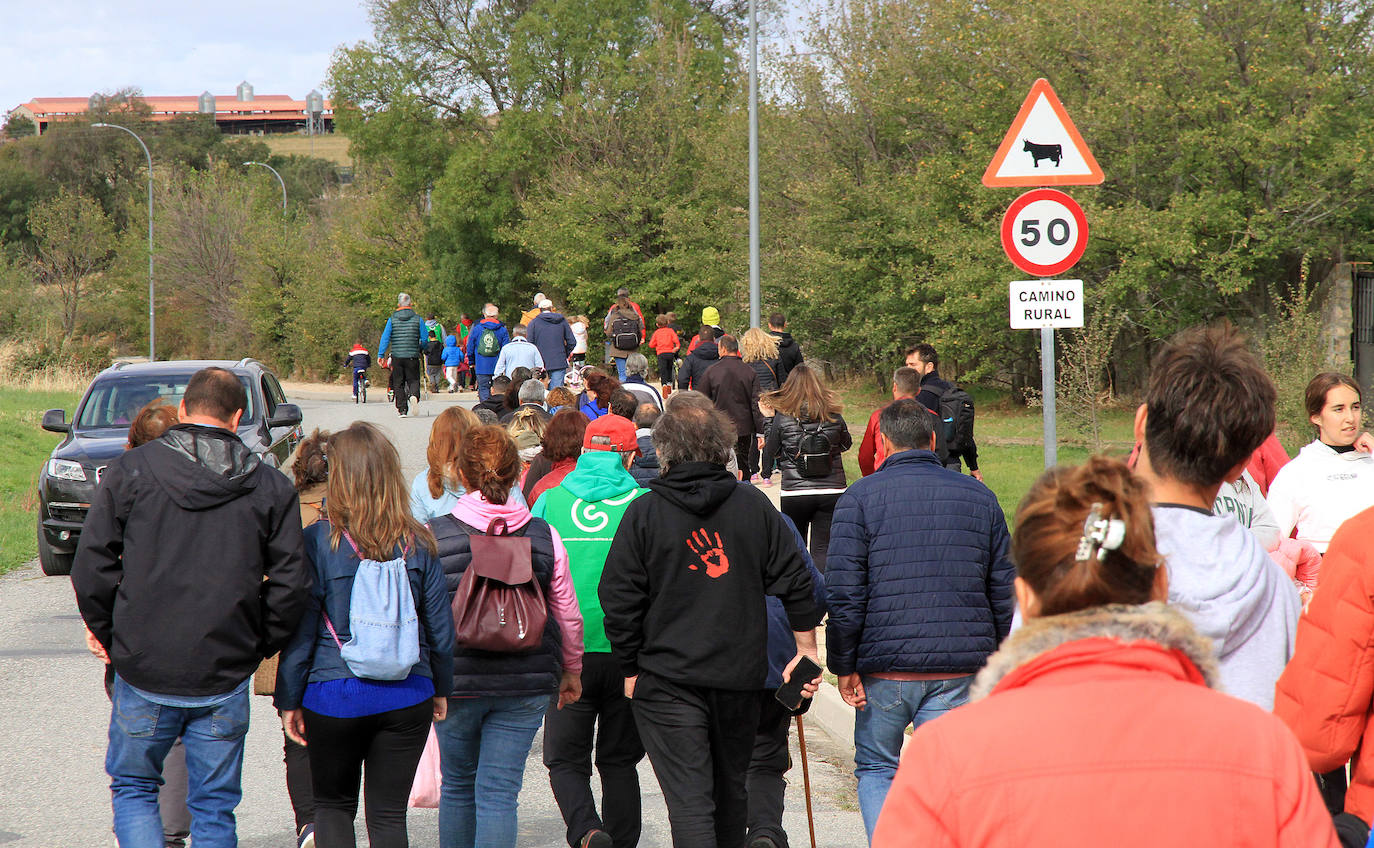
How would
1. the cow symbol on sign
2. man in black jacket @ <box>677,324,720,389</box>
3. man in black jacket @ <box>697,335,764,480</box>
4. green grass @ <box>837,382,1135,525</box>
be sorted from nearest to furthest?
the cow symbol on sign, man in black jacket @ <box>697,335,764,480</box>, man in black jacket @ <box>677,324,720,389</box>, green grass @ <box>837,382,1135,525</box>

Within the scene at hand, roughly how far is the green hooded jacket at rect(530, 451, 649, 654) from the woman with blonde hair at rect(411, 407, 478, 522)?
42cm

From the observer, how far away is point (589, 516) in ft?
17.0

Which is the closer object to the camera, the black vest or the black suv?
the black vest

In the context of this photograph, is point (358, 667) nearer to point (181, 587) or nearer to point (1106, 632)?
point (181, 587)

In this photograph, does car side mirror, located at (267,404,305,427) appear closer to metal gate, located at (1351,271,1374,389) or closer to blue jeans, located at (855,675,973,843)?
blue jeans, located at (855,675,973,843)

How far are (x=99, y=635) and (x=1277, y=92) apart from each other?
69.2 ft

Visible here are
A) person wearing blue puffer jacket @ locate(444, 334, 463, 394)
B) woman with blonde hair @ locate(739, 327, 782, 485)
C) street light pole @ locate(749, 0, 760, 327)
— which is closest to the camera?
woman with blonde hair @ locate(739, 327, 782, 485)

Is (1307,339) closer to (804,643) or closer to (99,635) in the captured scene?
(804,643)

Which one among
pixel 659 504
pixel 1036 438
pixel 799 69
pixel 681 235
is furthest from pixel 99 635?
pixel 681 235

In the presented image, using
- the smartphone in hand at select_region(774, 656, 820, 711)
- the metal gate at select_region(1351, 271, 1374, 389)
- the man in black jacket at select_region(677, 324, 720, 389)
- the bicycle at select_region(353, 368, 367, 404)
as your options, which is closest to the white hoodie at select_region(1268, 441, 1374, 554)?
the smartphone in hand at select_region(774, 656, 820, 711)

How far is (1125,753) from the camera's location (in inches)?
68.0

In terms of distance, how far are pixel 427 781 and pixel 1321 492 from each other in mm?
3901

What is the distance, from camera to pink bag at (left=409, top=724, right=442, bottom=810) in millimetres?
4926

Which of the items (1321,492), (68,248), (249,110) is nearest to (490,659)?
(1321,492)
